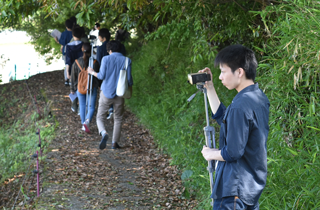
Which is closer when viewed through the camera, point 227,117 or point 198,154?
point 227,117

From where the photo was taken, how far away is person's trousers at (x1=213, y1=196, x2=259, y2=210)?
208cm

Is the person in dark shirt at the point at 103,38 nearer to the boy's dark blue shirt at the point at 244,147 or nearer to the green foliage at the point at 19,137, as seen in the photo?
the green foliage at the point at 19,137

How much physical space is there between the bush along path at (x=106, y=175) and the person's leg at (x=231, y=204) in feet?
8.60

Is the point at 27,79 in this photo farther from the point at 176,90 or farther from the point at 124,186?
the point at 124,186

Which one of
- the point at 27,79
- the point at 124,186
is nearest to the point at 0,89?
the point at 27,79

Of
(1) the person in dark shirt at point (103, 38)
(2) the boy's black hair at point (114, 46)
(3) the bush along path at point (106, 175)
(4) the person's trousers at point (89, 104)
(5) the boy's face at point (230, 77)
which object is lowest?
(3) the bush along path at point (106, 175)

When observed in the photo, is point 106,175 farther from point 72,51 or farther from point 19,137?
point 19,137

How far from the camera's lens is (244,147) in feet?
6.58

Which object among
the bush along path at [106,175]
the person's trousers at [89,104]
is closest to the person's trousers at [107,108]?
the bush along path at [106,175]

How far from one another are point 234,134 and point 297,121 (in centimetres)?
191

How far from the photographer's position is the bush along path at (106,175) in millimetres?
4707

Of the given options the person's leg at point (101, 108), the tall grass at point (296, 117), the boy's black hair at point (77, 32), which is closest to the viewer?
the tall grass at point (296, 117)

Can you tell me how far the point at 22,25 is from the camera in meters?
13.5

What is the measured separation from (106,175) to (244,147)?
4060 mm
